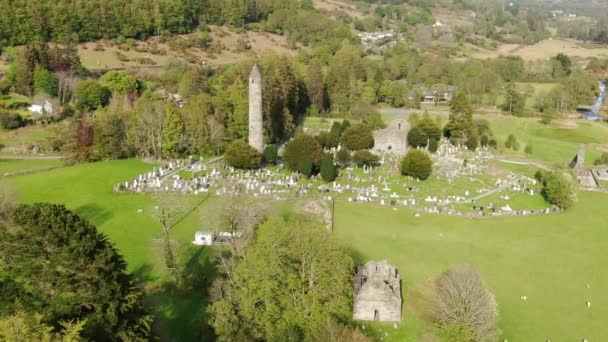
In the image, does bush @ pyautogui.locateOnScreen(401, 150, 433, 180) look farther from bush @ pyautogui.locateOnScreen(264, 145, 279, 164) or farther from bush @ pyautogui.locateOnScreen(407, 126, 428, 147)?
bush @ pyautogui.locateOnScreen(407, 126, 428, 147)

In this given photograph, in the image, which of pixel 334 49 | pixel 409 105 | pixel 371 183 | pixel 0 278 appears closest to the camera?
pixel 0 278

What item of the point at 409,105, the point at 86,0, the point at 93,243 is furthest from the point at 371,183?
the point at 86,0

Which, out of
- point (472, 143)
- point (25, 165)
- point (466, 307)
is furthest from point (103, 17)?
point (466, 307)

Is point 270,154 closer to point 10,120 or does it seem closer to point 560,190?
point 560,190

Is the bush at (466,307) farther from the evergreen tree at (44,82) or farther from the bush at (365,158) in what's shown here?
the evergreen tree at (44,82)

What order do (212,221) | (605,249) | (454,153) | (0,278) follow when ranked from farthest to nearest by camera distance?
(454,153) → (605,249) → (212,221) → (0,278)

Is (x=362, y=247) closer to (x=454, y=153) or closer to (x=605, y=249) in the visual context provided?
(x=605, y=249)

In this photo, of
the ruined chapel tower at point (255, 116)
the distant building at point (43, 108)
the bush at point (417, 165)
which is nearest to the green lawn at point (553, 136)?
the bush at point (417, 165)

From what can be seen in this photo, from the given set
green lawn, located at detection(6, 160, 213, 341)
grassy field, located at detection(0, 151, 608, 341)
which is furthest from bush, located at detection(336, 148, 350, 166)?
green lawn, located at detection(6, 160, 213, 341)
